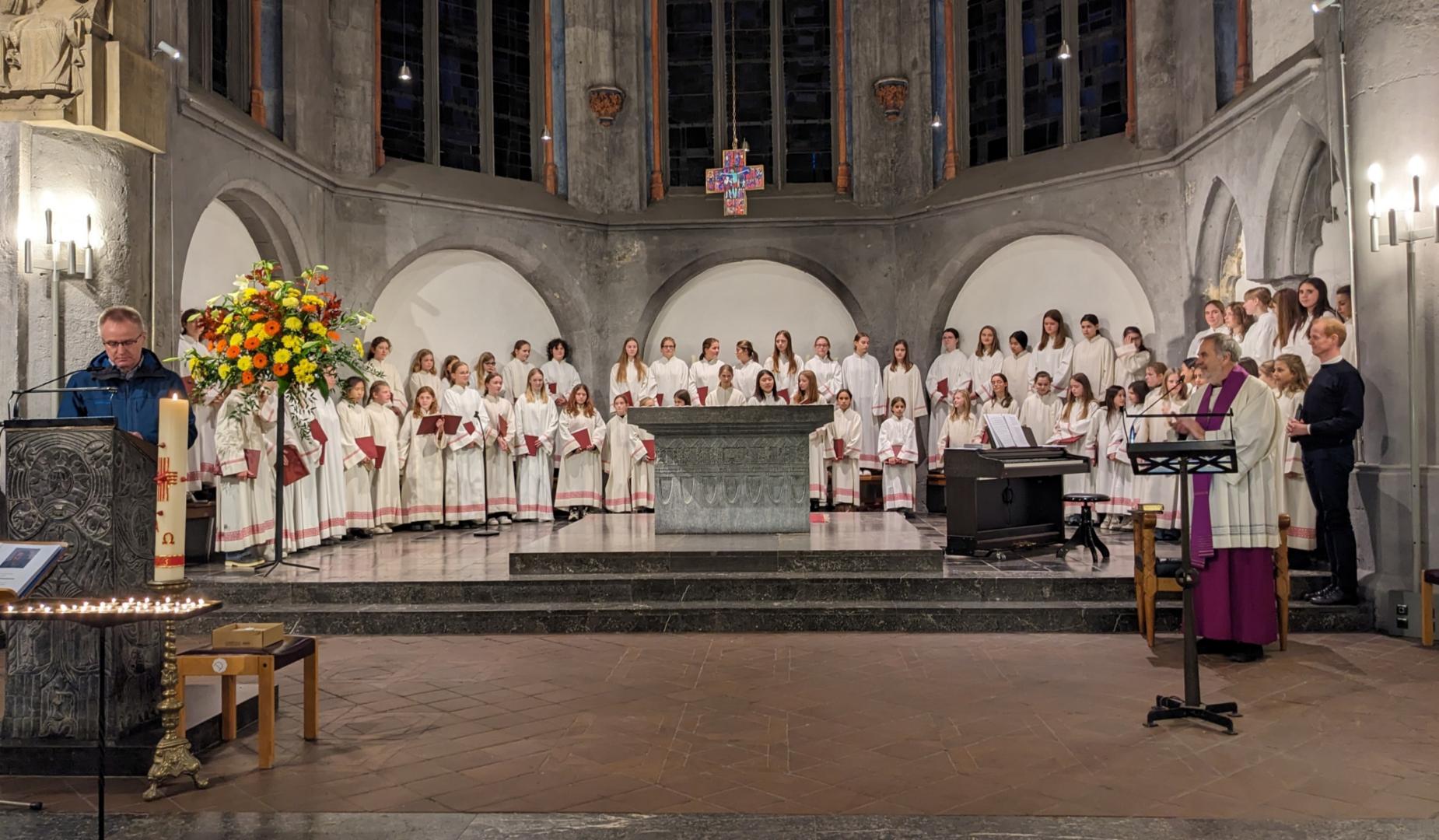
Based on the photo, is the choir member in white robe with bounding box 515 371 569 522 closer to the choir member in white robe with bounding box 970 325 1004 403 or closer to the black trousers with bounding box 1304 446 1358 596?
the choir member in white robe with bounding box 970 325 1004 403

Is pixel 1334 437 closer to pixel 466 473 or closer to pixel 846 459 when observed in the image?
pixel 846 459

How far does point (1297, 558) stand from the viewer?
7.80m

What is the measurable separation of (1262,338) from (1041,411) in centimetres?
300

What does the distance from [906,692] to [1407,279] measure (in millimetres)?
4535

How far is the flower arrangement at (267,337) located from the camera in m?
7.59

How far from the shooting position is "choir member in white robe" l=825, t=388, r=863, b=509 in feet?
41.7

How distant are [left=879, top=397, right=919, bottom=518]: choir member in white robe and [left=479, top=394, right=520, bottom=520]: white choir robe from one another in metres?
4.44

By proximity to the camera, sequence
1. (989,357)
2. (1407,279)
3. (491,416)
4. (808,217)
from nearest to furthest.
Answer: (1407,279) < (491,416) < (989,357) < (808,217)

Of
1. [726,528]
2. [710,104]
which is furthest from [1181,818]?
[710,104]

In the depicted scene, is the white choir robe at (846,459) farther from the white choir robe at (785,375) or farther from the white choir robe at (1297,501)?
the white choir robe at (1297,501)

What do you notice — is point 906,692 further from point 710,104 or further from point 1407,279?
point 710,104

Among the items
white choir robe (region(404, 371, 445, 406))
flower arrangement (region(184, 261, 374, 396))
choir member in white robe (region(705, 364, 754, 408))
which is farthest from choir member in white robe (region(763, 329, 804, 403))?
flower arrangement (region(184, 261, 374, 396))

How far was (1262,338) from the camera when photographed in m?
9.30

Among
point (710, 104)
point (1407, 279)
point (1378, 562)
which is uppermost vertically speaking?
point (710, 104)
